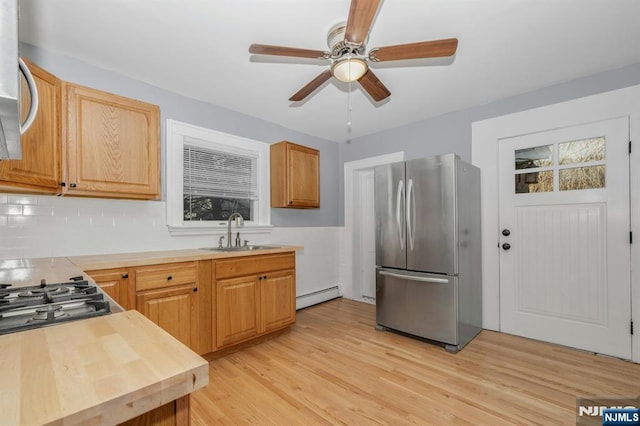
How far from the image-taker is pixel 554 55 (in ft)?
7.57

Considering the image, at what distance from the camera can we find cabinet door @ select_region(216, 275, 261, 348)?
8.20 ft

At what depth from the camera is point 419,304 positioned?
111 inches

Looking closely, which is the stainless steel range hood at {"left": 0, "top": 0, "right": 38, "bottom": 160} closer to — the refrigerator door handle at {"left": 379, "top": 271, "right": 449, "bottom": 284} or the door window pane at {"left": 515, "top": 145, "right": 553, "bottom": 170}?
the refrigerator door handle at {"left": 379, "top": 271, "right": 449, "bottom": 284}

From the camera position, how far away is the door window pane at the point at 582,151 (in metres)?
2.61

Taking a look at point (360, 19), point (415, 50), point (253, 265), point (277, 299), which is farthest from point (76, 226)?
point (415, 50)

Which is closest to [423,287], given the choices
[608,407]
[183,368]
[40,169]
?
[608,407]

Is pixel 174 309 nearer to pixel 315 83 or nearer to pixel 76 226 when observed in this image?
pixel 76 226

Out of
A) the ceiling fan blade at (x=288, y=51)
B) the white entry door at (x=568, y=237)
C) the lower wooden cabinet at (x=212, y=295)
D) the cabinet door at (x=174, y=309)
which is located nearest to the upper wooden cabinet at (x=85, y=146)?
the lower wooden cabinet at (x=212, y=295)

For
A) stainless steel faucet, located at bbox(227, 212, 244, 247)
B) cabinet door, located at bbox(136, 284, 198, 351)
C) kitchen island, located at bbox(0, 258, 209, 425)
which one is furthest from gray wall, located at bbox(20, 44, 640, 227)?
kitchen island, located at bbox(0, 258, 209, 425)

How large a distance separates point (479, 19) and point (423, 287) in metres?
2.14

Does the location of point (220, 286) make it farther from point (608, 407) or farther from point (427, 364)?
point (608, 407)

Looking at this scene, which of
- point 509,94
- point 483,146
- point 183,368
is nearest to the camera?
point 183,368

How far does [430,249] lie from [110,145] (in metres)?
2.78

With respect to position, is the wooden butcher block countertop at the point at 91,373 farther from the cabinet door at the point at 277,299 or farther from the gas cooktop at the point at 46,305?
the cabinet door at the point at 277,299
